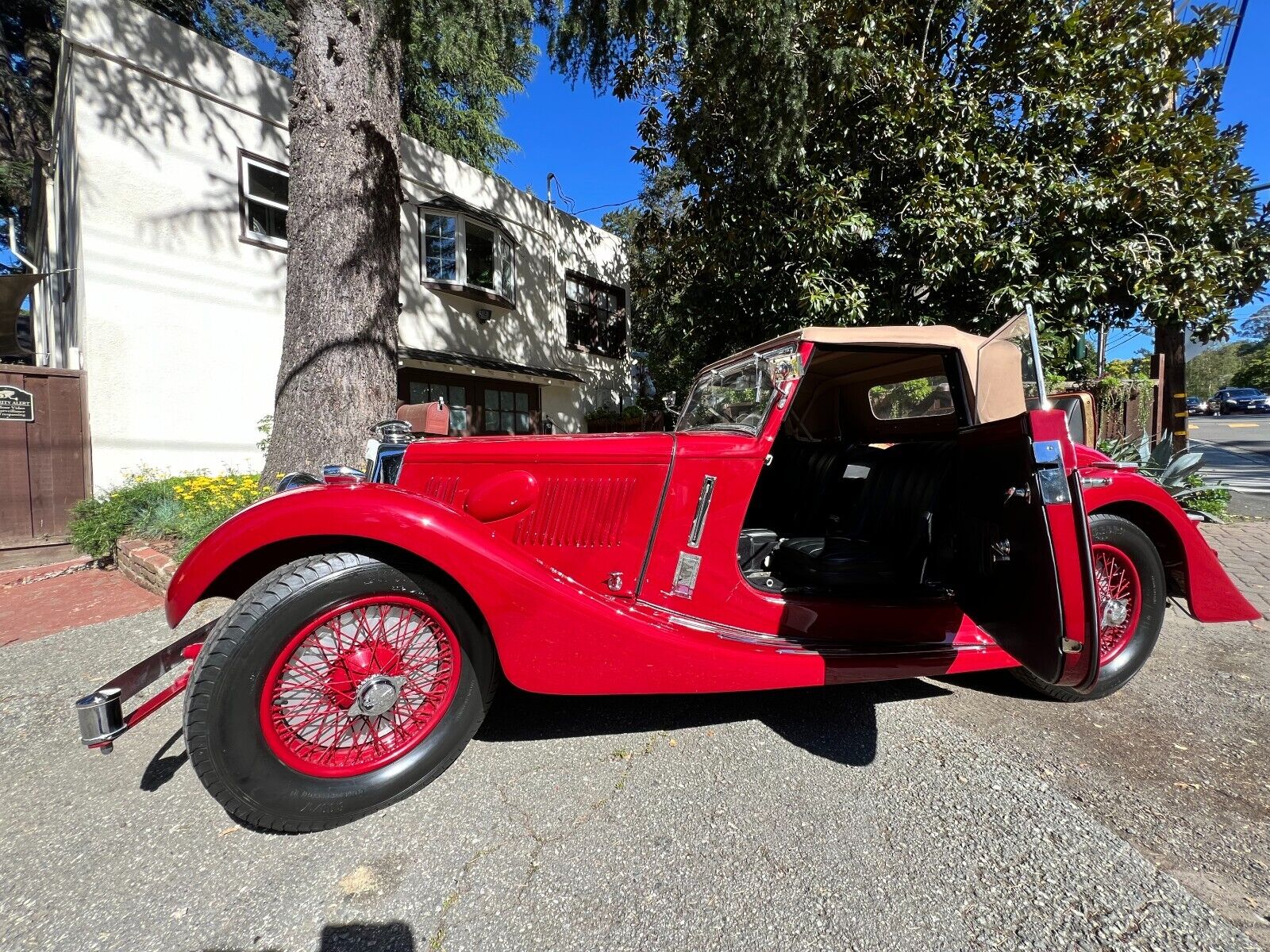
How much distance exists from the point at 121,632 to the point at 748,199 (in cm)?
686

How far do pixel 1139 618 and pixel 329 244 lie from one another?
5918 millimetres

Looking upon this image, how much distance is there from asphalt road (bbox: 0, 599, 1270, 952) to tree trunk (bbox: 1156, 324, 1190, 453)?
21.6ft

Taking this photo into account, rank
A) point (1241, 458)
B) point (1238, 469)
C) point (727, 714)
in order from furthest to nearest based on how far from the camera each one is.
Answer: point (1241, 458), point (1238, 469), point (727, 714)

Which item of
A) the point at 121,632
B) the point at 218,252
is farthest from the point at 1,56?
the point at 121,632

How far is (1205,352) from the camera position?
57.4m

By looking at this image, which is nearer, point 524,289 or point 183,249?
point 183,249

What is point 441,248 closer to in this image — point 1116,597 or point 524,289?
point 524,289

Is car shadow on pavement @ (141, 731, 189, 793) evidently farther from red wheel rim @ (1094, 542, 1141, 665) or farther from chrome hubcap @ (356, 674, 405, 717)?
red wheel rim @ (1094, 542, 1141, 665)

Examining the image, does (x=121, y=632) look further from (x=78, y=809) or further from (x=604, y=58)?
(x=604, y=58)

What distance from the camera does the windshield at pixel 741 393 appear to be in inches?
87.7

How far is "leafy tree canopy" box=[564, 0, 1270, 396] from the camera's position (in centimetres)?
541

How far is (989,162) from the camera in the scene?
552cm

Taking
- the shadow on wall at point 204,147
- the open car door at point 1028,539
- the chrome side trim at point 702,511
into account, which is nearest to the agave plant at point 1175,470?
the open car door at point 1028,539

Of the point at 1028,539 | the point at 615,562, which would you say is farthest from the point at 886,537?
the point at 615,562
